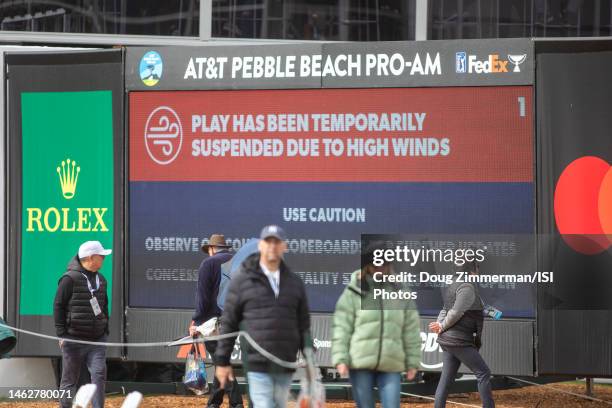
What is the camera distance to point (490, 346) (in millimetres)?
11156

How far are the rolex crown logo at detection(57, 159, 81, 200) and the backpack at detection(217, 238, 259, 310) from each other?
1.80 metres

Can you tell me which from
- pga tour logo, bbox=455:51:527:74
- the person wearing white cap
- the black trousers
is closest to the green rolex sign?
the black trousers

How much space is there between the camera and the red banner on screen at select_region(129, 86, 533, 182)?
1111 centimetres

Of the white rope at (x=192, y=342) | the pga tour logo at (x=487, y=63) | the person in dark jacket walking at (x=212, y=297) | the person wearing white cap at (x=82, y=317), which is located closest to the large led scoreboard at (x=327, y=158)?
the pga tour logo at (x=487, y=63)

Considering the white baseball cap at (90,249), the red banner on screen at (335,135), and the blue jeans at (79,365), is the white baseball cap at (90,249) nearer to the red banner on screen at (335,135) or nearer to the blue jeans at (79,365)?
the blue jeans at (79,365)

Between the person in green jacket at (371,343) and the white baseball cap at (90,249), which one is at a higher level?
the white baseball cap at (90,249)

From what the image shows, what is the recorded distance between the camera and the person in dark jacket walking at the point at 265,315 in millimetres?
7852

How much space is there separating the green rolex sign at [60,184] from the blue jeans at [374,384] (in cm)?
420

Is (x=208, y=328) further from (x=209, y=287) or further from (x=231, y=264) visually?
(x=231, y=264)

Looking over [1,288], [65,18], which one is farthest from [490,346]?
[65,18]

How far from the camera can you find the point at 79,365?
406 inches

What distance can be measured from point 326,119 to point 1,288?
3881 millimetres

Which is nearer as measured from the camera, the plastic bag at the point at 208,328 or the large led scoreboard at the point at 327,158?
the plastic bag at the point at 208,328

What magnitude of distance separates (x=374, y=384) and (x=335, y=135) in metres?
3.49
